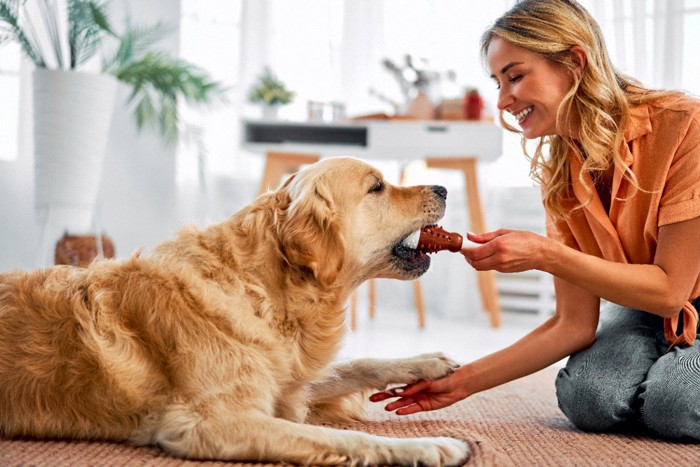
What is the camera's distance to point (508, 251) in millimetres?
1603

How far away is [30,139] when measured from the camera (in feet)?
14.4

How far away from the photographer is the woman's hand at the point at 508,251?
5.27ft

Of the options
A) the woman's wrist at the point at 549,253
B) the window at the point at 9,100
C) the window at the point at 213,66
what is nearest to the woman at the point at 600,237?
the woman's wrist at the point at 549,253

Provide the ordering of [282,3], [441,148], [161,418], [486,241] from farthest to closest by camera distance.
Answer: [282,3] < [441,148] < [486,241] < [161,418]

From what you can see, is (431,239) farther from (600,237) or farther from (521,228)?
(521,228)

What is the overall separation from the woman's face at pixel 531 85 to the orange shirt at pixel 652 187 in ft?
0.45

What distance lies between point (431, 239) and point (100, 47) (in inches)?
119

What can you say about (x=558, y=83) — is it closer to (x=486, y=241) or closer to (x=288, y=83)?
(x=486, y=241)

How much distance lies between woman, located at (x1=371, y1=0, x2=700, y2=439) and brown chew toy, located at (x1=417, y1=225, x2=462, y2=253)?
0.11 m

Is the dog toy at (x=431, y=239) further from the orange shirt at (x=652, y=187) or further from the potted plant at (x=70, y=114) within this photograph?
the potted plant at (x=70, y=114)

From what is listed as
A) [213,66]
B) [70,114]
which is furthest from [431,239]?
[213,66]

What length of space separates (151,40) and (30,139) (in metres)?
0.89

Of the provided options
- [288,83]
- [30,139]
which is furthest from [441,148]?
[30,139]

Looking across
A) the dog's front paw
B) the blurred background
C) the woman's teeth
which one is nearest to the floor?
the blurred background
